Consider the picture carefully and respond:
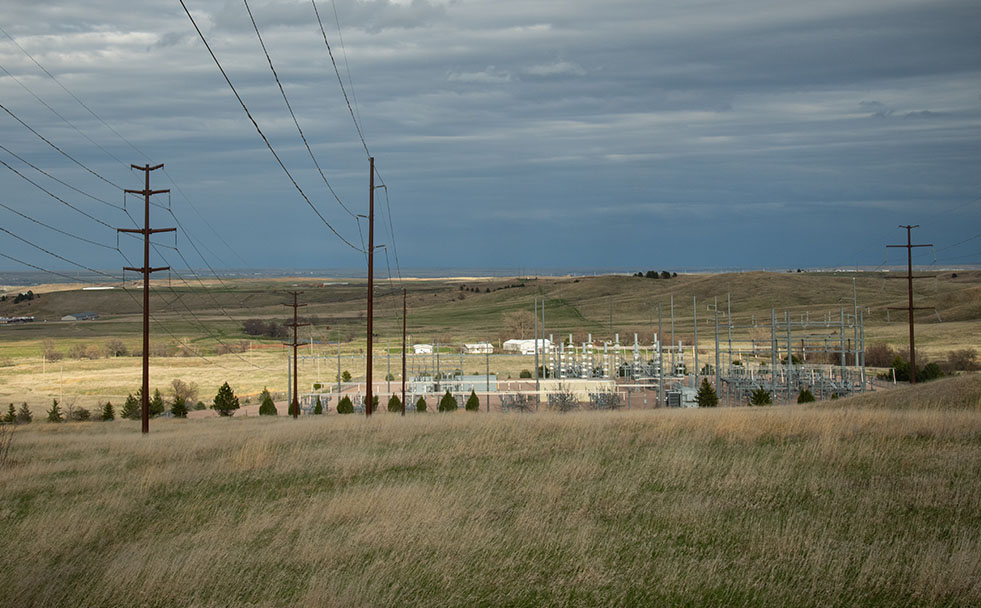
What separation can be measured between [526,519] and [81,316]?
201325mm

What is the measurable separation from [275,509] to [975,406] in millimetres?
16458

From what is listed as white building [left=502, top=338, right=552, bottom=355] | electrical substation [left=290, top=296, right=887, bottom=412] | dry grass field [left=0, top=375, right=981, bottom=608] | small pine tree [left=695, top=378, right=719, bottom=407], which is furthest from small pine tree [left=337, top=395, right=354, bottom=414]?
white building [left=502, top=338, right=552, bottom=355]

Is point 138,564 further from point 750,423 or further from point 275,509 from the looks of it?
point 750,423

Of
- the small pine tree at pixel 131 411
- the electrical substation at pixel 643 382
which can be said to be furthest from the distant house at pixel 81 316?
the small pine tree at pixel 131 411

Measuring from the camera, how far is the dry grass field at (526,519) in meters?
8.34

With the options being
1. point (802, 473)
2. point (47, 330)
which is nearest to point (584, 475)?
point (802, 473)

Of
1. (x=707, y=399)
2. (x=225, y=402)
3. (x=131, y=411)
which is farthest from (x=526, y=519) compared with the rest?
(x=131, y=411)

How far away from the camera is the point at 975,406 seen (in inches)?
811

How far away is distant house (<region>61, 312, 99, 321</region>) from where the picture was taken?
185000 millimetres

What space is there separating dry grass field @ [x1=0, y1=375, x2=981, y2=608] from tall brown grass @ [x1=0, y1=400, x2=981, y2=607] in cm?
4

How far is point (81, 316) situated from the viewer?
7549 inches

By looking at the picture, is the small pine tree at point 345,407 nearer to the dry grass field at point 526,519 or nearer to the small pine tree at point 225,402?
the small pine tree at point 225,402

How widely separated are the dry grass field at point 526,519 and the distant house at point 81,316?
183 m

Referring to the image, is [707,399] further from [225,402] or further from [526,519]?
[526,519]
